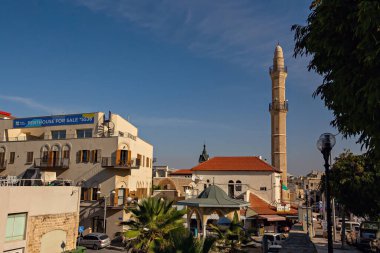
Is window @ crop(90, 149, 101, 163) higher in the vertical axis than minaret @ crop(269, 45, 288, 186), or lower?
lower

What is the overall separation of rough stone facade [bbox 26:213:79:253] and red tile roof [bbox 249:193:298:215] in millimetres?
24030

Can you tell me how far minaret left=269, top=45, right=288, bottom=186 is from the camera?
202 feet

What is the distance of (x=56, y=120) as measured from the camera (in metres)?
44.2

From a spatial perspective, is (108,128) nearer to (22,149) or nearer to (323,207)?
(22,149)

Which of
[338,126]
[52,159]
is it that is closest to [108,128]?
[52,159]

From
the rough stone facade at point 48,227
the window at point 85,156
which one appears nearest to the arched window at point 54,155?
the window at point 85,156

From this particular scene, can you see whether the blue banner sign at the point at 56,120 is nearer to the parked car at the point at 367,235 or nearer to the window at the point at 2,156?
the window at the point at 2,156

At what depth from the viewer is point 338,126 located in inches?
356

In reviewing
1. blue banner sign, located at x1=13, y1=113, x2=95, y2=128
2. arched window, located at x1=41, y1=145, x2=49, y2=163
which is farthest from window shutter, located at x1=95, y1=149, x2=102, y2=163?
arched window, located at x1=41, y1=145, x2=49, y2=163

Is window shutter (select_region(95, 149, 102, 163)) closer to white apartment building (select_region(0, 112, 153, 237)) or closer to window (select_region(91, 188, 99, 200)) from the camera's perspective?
white apartment building (select_region(0, 112, 153, 237))

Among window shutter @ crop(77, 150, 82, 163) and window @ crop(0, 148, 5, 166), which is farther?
window @ crop(0, 148, 5, 166)

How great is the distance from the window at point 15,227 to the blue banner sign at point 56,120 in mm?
21970

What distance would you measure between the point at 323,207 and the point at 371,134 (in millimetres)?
47604

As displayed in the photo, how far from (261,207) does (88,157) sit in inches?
910
